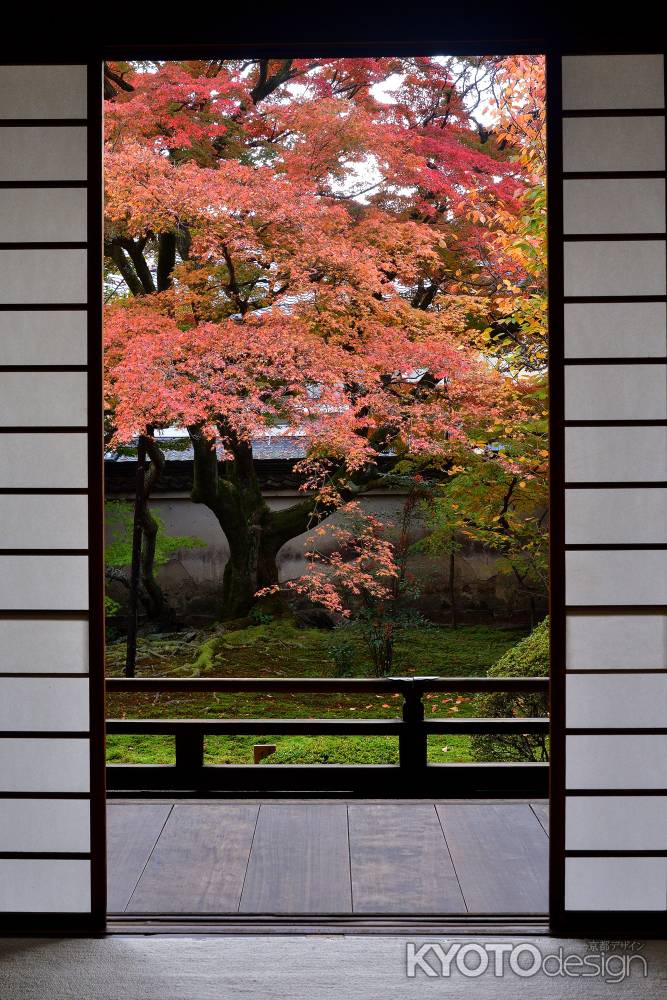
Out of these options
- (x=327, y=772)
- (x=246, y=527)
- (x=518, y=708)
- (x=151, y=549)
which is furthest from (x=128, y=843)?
(x=151, y=549)

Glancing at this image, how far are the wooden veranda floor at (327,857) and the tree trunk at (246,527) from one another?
4.44 metres

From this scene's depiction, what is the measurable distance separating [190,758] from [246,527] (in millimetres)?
4368

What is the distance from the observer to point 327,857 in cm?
322

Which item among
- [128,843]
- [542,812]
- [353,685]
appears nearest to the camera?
[128,843]

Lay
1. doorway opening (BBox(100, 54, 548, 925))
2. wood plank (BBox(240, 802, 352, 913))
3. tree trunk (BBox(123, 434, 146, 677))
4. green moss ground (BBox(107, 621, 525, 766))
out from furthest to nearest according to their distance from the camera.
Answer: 1. tree trunk (BBox(123, 434, 146, 677))
2. green moss ground (BBox(107, 621, 525, 766))
3. doorway opening (BBox(100, 54, 548, 925))
4. wood plank (BBox(240, 802, 352, 913))

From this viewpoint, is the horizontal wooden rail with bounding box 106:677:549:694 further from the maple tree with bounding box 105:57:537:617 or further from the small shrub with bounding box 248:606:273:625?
the small shrub with bounding box 248:606:273:625

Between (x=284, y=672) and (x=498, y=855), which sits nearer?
(x=498, y=855)

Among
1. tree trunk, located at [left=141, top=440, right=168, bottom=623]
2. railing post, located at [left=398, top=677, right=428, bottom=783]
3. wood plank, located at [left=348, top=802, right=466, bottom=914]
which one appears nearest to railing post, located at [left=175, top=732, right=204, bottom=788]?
wood plank, located at [left=348, top=802, right=466, bottom=914]

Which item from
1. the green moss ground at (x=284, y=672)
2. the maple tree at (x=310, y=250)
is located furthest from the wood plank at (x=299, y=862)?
the maple tree at (x=310, y=250)

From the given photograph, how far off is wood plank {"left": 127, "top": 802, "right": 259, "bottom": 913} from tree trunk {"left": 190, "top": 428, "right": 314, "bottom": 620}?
14.7 ft

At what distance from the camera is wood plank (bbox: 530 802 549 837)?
3518mm

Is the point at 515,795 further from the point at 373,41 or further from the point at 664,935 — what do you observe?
the point at 373,41

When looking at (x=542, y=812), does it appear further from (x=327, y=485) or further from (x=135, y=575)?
(x=135, y=575)

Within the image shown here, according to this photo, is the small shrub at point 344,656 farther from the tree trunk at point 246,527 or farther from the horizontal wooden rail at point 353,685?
the horizontal wooden rail at point 353,685
